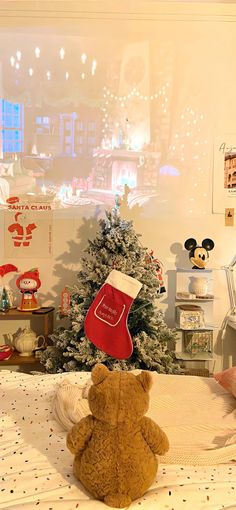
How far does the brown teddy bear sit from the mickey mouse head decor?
1972 millimetres

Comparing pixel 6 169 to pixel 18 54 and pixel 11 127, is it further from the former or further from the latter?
pixel 18 54

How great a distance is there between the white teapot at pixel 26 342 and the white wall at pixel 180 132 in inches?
11.8

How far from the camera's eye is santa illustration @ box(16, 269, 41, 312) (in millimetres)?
3307

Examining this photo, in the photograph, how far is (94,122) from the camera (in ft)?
11.4

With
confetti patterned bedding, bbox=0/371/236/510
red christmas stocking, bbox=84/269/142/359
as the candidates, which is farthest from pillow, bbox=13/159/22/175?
confetti patterned bedding, bbox=0/371/236/510

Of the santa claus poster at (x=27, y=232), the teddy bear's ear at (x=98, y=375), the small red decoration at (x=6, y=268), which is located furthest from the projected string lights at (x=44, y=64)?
the teddy bear's ear at (x=98, y=375)

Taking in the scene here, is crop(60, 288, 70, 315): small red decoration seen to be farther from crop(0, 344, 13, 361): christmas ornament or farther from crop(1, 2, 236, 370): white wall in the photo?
crop(0, 344, 13, 361): christmas ornament

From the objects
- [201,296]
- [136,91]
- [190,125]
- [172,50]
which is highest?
[172,50]

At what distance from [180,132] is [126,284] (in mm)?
1286

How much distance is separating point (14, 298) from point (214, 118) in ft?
6.18

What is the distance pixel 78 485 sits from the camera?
1395 millimetres

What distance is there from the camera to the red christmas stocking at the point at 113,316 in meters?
2.77

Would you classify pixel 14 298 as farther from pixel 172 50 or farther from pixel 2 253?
pixel 172 50

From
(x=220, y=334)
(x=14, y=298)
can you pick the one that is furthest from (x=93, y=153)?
(x=220, y=334)
